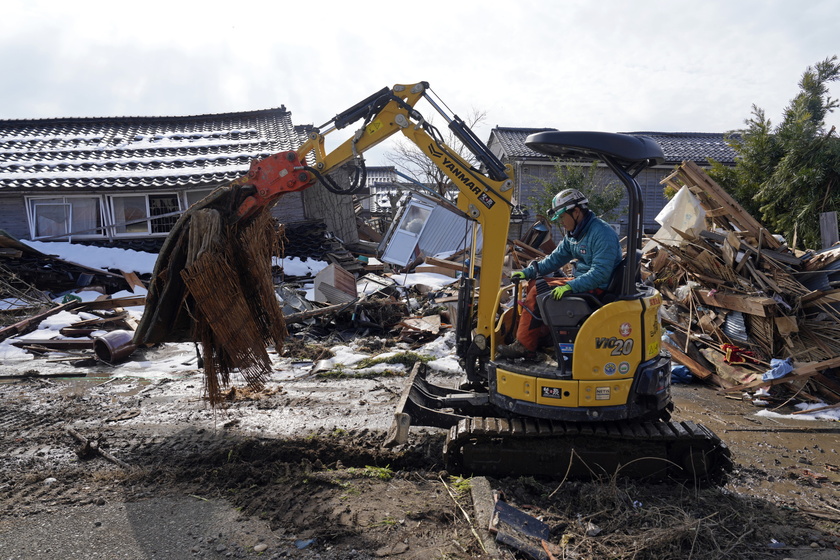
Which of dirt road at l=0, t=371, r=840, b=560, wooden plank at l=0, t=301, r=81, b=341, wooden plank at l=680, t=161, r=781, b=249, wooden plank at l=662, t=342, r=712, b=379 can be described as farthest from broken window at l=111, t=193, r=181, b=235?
wooden plank at l=662, t=342, r=712, b=379

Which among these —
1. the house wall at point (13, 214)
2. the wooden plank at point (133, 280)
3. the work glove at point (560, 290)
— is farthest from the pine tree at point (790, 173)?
the house wall at point (13, 214)

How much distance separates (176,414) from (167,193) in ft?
35.6

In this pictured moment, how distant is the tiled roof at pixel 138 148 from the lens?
15.2m

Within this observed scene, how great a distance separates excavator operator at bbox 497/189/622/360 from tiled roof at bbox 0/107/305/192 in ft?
40.1

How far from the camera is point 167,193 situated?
51.3 feet

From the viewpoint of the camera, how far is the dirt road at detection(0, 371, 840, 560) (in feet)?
12.1

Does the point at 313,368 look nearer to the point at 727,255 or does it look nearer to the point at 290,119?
the point at 727,255

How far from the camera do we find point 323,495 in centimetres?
432

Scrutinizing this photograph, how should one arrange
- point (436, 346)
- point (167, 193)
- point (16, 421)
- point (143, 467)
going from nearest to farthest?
1. point (143, 467)
2. point (16, 421)
3. point (436, 346)
4. point (167, 193)

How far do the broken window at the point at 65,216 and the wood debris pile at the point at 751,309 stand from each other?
1423 cm

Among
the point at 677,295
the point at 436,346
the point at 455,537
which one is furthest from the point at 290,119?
the point at 455,537

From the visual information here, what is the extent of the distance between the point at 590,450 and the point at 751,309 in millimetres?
4482

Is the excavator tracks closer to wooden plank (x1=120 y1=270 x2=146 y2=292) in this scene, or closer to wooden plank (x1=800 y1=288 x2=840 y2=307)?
wooden plank (x1=800 y1=288 x2=840 y2=307)

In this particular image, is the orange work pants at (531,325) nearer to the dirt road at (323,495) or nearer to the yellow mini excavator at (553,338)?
the yellow mini excavator at (553,338)
